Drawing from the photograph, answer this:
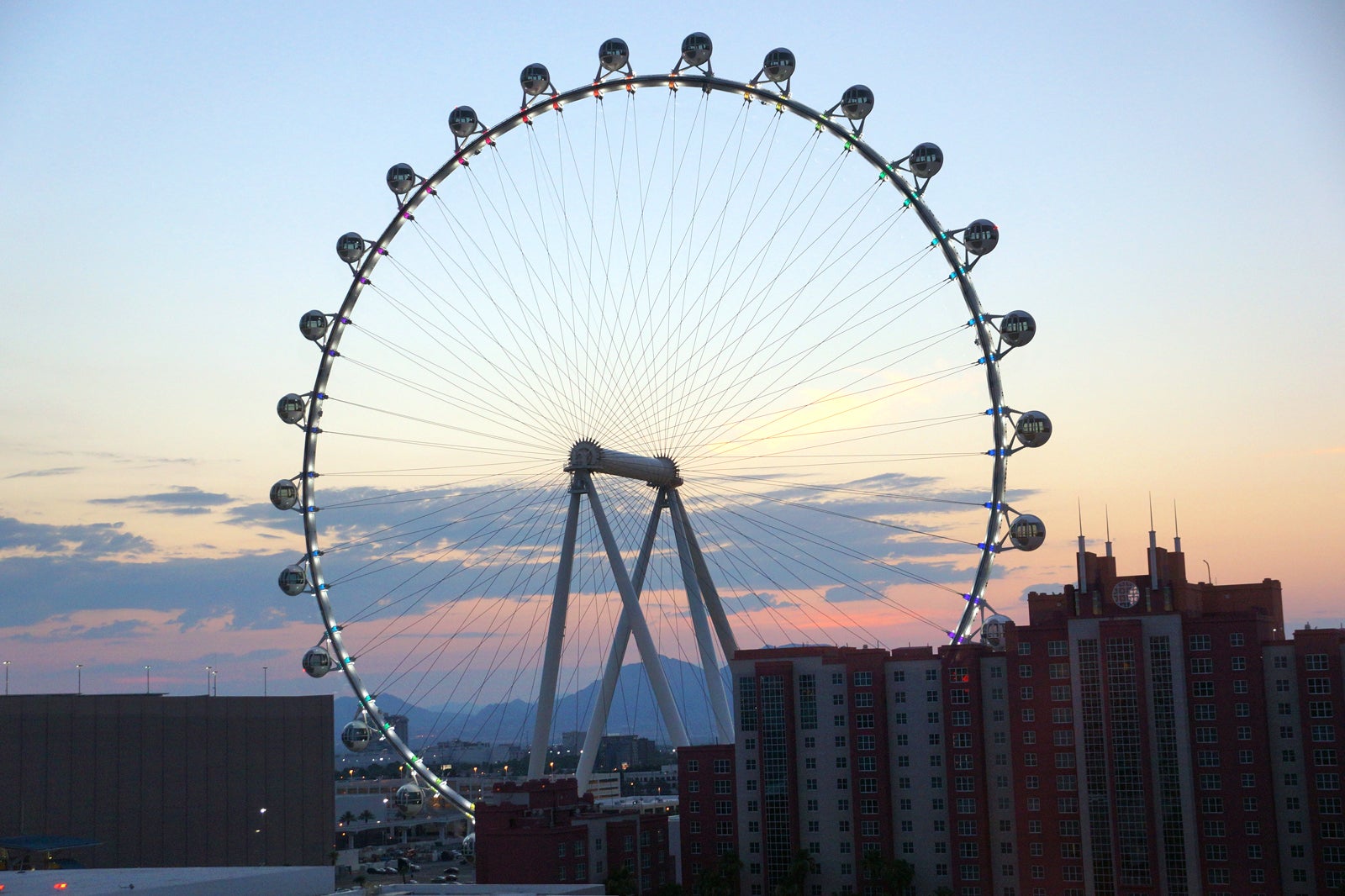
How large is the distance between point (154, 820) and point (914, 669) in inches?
1059

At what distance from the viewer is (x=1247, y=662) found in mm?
41031

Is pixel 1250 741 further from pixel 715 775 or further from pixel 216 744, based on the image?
pixel 216 744

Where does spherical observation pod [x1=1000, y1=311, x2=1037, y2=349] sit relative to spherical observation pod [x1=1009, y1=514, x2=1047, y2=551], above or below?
above

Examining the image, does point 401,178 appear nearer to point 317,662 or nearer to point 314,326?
point 314,326

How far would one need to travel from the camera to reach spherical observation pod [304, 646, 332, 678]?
1629 inches

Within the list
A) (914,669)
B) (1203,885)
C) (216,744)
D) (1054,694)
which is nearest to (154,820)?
(216,744)

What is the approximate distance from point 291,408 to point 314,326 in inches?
A: 93.6

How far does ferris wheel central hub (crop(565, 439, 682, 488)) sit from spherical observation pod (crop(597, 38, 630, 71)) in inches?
393

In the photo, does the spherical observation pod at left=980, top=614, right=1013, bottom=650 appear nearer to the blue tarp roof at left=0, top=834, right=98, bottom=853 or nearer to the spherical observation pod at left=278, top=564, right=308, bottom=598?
the spherical observation pod at left=278, top=564, right=308, bottom=598

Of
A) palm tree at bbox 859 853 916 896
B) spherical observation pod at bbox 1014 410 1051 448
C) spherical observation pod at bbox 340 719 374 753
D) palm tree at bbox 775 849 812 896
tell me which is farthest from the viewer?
palm tree at bbox 775 849 812 896

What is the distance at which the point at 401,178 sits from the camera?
136 ft

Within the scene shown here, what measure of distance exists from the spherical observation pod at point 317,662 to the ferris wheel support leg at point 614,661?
7.44m

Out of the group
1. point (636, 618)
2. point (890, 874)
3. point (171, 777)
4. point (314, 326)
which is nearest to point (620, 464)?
point (636, 618)

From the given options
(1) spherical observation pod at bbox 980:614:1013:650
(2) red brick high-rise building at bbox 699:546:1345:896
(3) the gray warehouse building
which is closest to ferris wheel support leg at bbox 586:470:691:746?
(2) red brick high-rise building at bbox 699:546:1345:896
